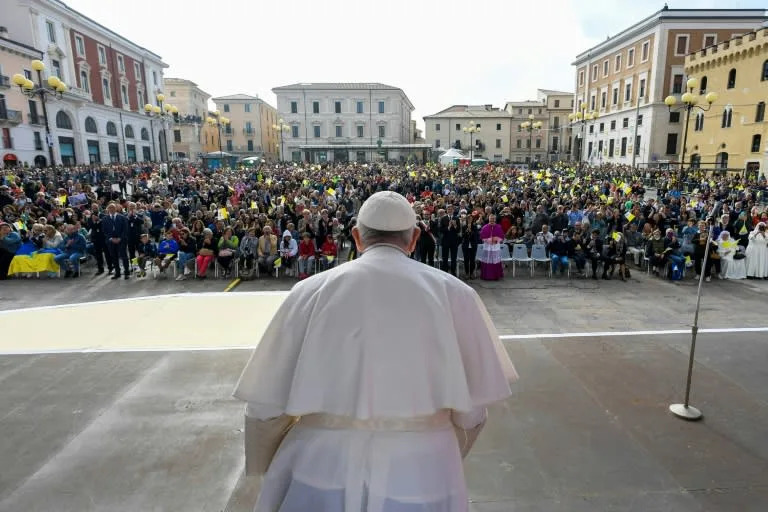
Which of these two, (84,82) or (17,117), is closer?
(17,117)

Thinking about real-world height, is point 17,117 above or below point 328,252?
above

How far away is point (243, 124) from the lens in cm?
8088

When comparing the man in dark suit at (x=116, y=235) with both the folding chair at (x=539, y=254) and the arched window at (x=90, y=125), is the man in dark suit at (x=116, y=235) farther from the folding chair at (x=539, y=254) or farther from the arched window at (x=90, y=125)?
the arched window at (x=90, y=125)

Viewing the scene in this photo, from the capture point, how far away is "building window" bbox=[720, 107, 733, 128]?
3638 centimetres

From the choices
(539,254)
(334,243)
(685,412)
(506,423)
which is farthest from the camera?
(334,243)

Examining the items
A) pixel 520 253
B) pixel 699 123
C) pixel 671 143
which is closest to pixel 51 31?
pixel 520 253

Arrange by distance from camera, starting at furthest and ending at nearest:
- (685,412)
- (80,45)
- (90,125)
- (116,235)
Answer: (80,45) → (90,125) → (116,235) → (685,412)

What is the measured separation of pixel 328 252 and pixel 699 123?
138 feet

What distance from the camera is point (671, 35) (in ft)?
150

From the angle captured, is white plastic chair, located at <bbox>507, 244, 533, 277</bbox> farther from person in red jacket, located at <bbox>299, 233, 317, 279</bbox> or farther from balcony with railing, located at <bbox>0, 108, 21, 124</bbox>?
balcony with railing, located at <bbox>0, 108, 21, 124</bbox>

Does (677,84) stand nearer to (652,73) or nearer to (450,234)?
(652,73)

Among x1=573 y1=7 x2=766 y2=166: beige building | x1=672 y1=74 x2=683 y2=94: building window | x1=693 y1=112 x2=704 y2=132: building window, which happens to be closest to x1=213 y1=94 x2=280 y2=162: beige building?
x1=573 y1=7 x2=766 y2=166: beige building

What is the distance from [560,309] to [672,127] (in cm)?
4770

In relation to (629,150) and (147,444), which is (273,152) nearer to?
(629,150)
